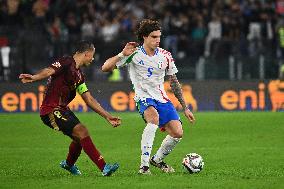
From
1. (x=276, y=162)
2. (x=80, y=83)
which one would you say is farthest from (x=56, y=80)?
(x=276, y=162)

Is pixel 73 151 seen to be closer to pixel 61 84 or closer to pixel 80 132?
pixel 80 132

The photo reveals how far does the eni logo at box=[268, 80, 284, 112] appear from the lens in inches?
987

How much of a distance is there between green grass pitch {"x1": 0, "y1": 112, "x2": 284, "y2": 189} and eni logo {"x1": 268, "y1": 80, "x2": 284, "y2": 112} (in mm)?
997

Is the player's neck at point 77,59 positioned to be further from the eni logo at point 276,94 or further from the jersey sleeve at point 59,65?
the eni logo at point 276,94

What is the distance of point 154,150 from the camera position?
54.7 ft

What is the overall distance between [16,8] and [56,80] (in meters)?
16.4

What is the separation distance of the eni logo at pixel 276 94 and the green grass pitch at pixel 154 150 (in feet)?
3.27

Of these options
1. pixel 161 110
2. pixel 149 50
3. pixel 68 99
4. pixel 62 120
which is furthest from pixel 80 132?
pixel 149 50

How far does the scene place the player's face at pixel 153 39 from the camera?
12181 millimetres

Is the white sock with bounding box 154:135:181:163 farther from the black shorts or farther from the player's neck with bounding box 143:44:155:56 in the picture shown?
the black shorts

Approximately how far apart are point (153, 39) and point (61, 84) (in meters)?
1.39

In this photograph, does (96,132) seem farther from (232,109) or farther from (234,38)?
(234,38)

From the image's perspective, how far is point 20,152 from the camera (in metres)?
16.1

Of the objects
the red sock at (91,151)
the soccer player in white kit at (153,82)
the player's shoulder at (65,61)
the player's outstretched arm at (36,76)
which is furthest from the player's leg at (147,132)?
the player's outstretched arm at (36,76)
